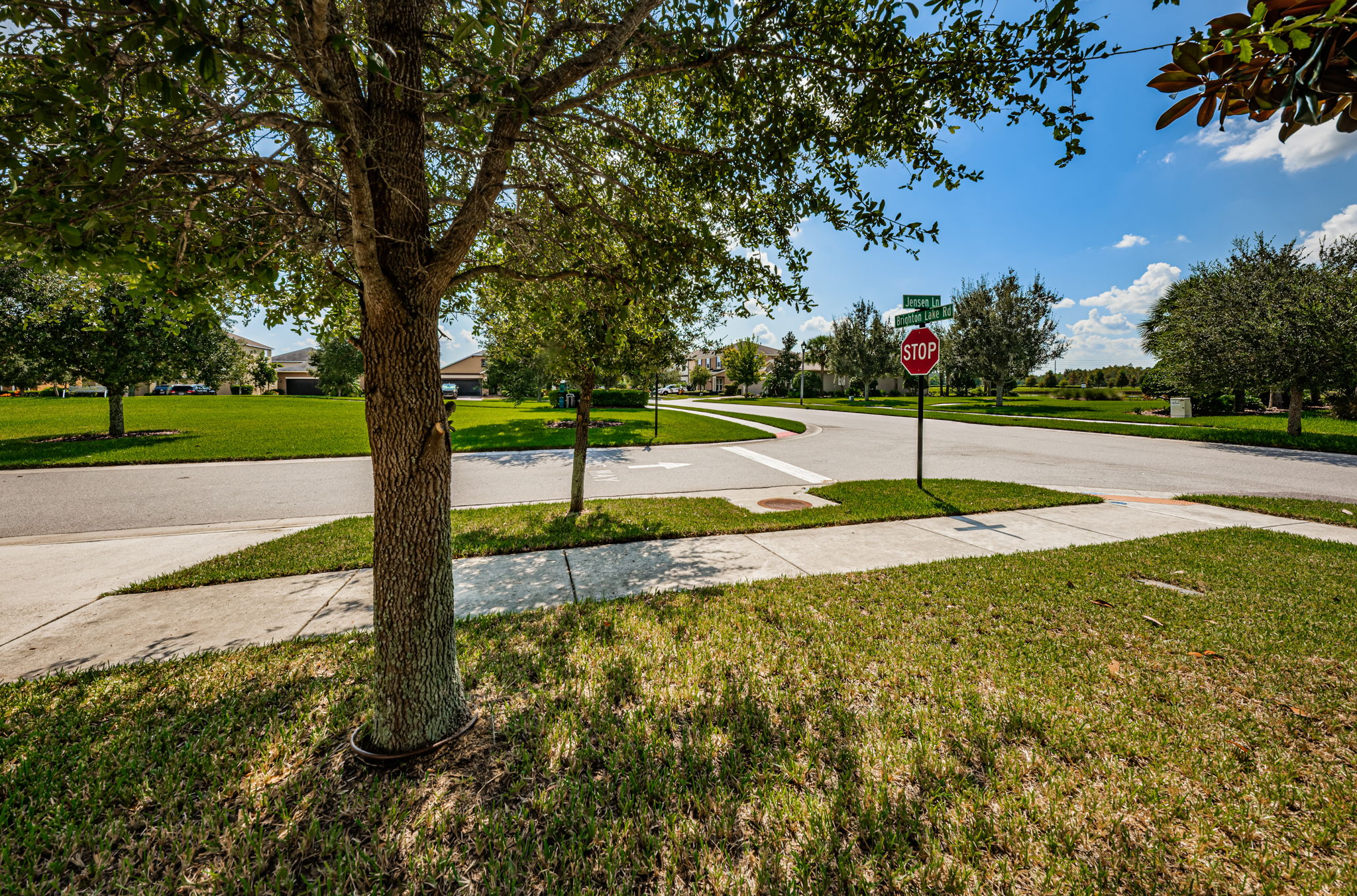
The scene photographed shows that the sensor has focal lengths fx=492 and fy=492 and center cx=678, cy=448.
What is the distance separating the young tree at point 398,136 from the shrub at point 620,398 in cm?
3362

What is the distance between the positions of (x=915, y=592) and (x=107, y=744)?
5.50m

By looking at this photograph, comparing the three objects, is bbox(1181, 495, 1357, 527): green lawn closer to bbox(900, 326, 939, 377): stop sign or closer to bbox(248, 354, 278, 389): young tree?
bbox(900, 326, 939, 377): stop sign

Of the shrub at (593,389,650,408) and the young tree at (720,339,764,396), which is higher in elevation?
the young tree at (720,339,764,396)

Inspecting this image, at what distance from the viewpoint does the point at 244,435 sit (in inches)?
678

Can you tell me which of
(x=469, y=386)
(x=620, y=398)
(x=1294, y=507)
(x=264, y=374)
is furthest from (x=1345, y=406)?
(x=264, y=374)

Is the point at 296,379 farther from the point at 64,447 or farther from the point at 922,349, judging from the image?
the point at 922,349

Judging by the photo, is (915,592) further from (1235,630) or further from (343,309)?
(343,309)

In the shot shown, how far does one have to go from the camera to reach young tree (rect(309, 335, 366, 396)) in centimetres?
4741

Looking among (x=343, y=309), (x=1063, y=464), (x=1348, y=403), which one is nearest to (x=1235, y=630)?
(x=343, y=309)

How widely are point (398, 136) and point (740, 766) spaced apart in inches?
136

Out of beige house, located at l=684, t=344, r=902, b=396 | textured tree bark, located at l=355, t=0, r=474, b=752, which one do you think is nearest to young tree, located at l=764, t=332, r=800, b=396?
beige house, located at l=684, t=344, r=902, b=396

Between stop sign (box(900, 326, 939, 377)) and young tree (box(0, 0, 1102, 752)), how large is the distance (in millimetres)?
5952

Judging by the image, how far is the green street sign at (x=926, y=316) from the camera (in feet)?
29.3

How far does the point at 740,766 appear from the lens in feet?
7.89
